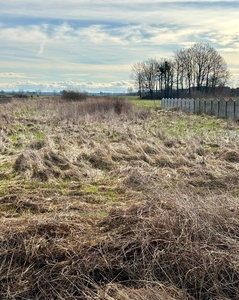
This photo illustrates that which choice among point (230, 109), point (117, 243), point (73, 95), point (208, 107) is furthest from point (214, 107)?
point (117, 243)

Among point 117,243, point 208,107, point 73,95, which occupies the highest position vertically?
point 73,95

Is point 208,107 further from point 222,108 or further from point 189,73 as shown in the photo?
point 189,73

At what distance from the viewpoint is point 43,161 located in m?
7.12

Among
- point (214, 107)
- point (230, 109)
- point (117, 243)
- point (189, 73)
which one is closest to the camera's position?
point (117, 243)

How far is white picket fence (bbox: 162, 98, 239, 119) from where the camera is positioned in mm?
21734

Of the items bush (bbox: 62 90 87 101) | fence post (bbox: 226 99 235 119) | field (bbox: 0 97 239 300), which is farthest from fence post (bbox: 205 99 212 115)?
field (bbox: 0 97 239 300)

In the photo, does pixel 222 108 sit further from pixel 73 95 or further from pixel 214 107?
pixel 73 95

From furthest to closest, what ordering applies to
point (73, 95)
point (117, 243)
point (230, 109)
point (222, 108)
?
point (73, 95)
point (222, 108)
point (230, 109)
point (117, 243)

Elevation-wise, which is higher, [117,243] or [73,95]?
[73,95]

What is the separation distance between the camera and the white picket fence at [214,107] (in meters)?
21.7

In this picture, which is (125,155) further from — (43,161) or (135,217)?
(135,217)

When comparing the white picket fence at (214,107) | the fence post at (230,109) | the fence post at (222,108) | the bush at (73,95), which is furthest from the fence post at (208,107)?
the bush at (73,95)

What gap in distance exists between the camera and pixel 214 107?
24844mm

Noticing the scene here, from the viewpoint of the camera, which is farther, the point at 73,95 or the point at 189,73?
the point at 189,73
